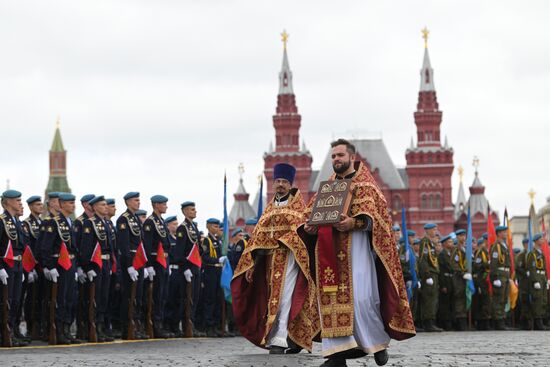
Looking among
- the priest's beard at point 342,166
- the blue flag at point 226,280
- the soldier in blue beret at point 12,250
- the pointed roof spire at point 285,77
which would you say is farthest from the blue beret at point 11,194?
the pointed roof spire at point 285,77

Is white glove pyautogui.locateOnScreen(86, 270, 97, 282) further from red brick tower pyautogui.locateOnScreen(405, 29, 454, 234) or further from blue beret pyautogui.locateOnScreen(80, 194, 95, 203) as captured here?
red brick tower pyautogui.locateOnScreen(405, 29, 454, 234)

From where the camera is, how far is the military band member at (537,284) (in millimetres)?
21047

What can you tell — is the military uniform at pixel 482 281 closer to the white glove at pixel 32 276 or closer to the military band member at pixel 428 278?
the military band member at pixel 428 278

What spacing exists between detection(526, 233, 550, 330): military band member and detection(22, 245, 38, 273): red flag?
1123 cm

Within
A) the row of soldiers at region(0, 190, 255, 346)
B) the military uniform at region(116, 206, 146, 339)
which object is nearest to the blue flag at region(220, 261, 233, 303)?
the row of soldiers at region(0, 190, 255, 346)

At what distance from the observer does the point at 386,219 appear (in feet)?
28.8

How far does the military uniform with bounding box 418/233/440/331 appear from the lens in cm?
1933

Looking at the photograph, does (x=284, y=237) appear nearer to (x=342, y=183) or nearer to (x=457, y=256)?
(x=342, y=183)

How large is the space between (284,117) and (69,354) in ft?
281

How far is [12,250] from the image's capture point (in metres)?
12.6

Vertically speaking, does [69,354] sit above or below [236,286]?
below

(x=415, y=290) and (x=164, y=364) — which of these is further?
(x=415, y=290)

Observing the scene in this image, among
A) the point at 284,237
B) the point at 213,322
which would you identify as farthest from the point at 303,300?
the point at 213,322

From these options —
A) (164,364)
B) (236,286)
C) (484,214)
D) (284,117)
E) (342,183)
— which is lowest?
(164,364)
